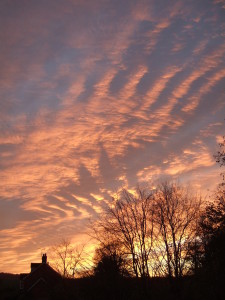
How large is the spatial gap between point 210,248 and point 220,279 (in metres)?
2.06

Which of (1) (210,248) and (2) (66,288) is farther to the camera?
(2) (66,288)

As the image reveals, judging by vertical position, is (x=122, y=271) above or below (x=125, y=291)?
above

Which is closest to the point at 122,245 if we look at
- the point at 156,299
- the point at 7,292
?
the point at 156,299

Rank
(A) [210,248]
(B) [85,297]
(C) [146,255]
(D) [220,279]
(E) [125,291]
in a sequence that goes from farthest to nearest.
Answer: (C) [146,255], (B) [85,297], (E) [125,291], (A) [210,248], (D) [220,279]

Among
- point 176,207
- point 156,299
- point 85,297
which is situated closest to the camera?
point 85,297

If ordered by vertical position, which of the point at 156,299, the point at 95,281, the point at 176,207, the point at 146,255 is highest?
the point at 176,207

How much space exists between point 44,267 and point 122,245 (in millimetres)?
31656

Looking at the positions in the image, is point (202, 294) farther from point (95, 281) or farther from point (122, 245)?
point (122, 245)

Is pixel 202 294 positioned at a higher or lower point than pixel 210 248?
lower

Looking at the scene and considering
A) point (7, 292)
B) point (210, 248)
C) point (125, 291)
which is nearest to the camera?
point (210, 248)

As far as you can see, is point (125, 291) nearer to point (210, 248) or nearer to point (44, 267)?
point (210, 248)

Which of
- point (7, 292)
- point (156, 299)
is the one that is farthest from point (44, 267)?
point (156, 299)

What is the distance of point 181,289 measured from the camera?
1222 inches

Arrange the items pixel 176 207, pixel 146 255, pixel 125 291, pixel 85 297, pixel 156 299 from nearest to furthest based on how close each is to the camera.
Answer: pixel 125 291 < pixel 85 297 < pixel 156 299 < pixel 146 255 < pixel 176 207
